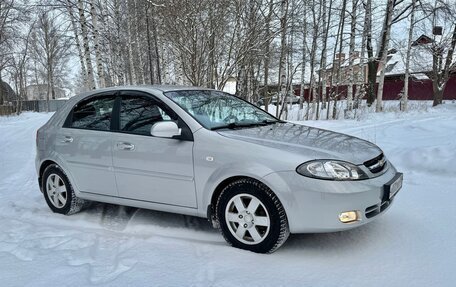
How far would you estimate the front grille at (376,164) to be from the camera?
3537mm

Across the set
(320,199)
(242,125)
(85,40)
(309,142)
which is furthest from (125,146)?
(85,40)

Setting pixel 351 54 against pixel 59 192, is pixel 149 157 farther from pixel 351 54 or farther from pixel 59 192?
pixel 351 54

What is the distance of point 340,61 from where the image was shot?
20.3m

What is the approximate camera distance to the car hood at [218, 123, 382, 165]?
136 inches

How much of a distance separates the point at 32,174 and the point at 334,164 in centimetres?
617

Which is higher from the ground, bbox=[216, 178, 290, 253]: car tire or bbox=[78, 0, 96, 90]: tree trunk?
bbox=[78, 0, 96, 90]: tree trunk

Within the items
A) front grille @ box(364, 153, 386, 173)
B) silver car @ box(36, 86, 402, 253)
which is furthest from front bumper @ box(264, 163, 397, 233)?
front grille @ box(364, 153, 386, 173)

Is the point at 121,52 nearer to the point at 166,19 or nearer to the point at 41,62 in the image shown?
the point at 166,19

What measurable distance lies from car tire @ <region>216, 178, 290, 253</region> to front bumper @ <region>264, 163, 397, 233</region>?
0.10 m

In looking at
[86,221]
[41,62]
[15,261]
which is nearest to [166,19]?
[86,221]

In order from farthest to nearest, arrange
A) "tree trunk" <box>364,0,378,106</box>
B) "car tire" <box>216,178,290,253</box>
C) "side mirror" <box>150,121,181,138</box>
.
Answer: "tree trunk" <box>364,0,378,106</box> < "side mirror" <box>150,121,181,138</box> < "car tire" <box>216,178,290,253</box>

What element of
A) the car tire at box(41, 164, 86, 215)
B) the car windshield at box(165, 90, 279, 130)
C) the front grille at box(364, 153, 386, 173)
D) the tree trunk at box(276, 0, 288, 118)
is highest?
the tree trunk at box(276, 0, 288, 118)

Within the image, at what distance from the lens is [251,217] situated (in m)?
3.53

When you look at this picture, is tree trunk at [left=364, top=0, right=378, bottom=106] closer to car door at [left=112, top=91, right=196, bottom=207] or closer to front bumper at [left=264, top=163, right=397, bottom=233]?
car door at [left=112, top=91, right=196, bottom=207]
